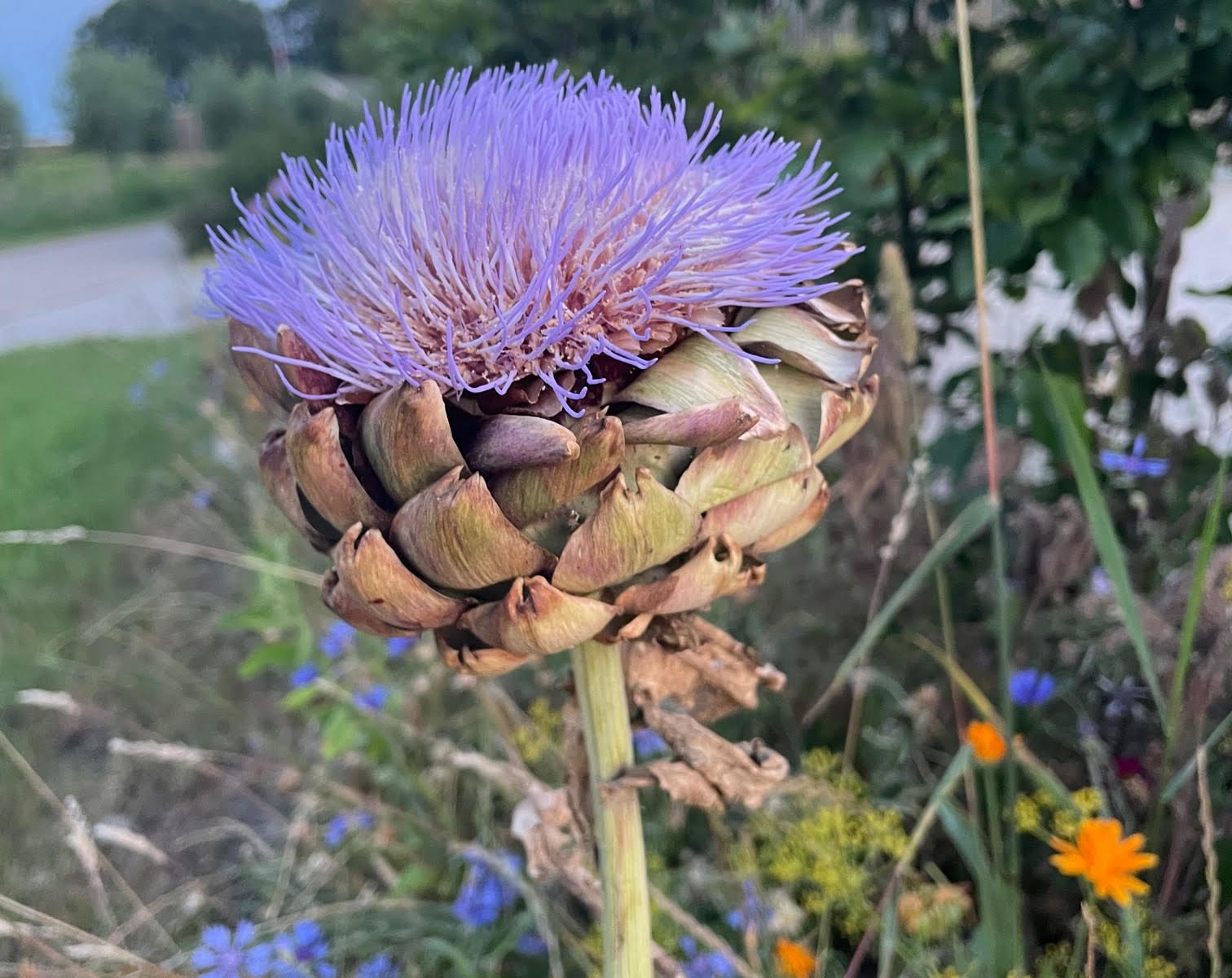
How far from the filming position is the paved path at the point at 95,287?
4031 millimetres

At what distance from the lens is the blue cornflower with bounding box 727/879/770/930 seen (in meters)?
0.68

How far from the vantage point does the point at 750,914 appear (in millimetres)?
684

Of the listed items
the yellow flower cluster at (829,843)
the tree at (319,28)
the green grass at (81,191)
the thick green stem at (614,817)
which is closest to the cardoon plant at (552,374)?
the thick green stem at (614,817)

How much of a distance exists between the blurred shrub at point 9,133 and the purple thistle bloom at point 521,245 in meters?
11.4

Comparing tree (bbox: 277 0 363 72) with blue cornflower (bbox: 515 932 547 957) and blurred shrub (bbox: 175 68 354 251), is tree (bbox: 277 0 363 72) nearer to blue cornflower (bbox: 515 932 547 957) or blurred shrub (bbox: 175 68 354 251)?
blurred shrub (bbox: 175 68 354 251)

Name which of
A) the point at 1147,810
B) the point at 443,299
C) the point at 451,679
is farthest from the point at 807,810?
the point at 443,299

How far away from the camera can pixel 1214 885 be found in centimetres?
47

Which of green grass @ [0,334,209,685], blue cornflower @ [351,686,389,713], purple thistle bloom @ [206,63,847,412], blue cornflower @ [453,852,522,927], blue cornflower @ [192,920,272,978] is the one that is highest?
purple thistle bloom @ [206,63,847,412]

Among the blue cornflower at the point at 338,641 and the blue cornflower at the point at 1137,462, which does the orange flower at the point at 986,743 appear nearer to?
the blue cornflower at the point at 1137,462

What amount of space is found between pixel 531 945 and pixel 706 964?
0.17 meters

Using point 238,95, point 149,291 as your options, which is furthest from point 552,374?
point 238,95

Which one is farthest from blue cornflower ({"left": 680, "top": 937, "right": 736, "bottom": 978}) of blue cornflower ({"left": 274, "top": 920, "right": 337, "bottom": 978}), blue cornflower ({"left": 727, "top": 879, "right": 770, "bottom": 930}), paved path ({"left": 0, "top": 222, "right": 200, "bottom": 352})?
paved path ({"left": 0, "top": 222, "right": 200, "bottom": 352})

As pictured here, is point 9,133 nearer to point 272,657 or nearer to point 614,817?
point 272,657

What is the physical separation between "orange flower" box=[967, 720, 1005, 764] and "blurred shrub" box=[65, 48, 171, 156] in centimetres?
1251
